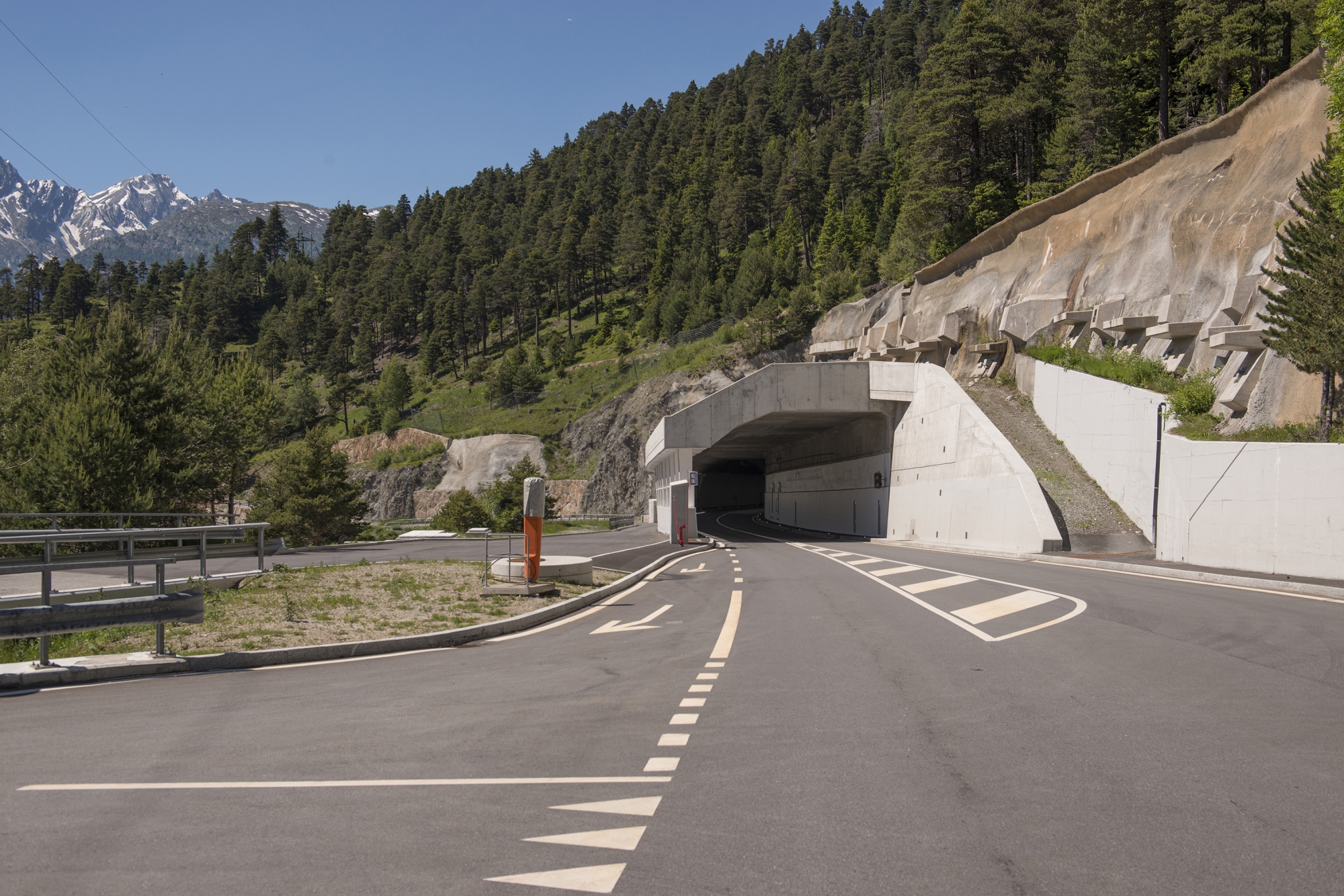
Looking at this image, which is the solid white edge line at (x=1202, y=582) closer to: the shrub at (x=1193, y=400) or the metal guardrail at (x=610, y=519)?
the shrub at (x=1193, y=400)

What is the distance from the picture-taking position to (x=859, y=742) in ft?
18.5

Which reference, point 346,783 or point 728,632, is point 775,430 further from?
point 346,783

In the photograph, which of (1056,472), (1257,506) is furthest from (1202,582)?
(1056,472)

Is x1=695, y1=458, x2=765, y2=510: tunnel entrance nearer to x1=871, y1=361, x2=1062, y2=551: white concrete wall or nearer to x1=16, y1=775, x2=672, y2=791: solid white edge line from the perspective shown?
x1=871, y1=361, x2=1062, y2=551: white concrete wall

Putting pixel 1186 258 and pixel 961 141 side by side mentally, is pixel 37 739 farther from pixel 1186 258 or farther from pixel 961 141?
pixel 961 141

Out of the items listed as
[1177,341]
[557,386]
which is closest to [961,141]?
[1177,341]

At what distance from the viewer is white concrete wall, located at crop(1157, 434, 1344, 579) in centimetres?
1580

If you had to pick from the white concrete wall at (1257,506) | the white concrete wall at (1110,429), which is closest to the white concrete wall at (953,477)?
the white concrete wall at (1110,429)

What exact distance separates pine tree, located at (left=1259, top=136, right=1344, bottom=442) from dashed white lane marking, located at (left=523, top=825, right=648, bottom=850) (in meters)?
21.5

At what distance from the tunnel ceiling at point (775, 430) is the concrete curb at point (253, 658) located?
33464 millimetres

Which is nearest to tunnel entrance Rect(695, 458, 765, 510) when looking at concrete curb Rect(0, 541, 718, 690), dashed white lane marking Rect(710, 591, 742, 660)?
dashed white lane marking Rect(710, 591, 742, 660)

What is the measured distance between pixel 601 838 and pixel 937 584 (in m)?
13.7

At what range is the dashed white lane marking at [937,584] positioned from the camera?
1564cm

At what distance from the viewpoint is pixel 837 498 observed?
50812 mm
